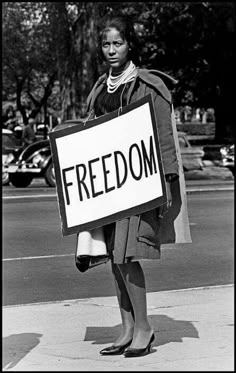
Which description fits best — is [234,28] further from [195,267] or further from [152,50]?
[195,267]

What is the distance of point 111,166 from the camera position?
5707 mm

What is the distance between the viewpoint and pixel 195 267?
10367mm

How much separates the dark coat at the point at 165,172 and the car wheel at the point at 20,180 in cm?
1787

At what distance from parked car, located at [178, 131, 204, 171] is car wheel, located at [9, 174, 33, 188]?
397 centimetres

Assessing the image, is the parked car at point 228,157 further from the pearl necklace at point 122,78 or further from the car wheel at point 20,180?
the pearl necklace at point 122,78

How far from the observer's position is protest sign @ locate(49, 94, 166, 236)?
5676 mm

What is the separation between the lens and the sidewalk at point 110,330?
5.73m

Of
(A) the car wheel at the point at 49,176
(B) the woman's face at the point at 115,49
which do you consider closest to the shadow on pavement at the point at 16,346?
(B) the woman's face at the point at 115,49

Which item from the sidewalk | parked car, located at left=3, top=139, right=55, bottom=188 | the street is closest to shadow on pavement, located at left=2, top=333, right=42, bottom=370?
the sidewalk

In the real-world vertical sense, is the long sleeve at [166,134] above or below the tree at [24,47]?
below

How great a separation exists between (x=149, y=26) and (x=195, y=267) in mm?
29896

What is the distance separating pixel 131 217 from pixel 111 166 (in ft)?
1.06

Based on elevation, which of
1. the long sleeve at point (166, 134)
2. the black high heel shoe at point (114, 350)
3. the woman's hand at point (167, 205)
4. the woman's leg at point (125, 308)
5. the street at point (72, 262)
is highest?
the long sleeve at point (166, 134)

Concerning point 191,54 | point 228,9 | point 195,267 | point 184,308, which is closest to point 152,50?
point 191,54
